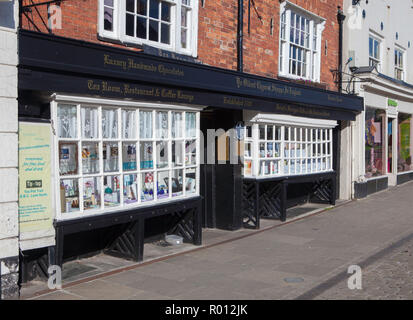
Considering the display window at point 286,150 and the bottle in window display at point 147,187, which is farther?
Result: the display window at point 286,150

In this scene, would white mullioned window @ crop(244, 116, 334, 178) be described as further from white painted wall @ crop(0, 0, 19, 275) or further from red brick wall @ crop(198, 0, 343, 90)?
white painted wall @ crop(0, 0, 19, 275)

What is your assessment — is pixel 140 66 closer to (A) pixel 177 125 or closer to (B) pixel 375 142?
(A) pixel 177 125

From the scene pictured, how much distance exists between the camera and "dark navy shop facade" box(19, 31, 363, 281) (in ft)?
20.8

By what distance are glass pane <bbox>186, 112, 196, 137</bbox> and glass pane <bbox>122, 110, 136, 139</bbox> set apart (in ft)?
4.51

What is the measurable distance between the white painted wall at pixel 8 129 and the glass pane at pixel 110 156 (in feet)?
4.88

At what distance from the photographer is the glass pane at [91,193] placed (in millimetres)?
6789

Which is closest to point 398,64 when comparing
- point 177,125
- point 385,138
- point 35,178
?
point 385,138

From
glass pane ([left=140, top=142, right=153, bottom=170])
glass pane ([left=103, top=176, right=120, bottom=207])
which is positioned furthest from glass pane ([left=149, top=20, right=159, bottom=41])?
glass pane ([left=103, top=176, right=120, bottom=207])

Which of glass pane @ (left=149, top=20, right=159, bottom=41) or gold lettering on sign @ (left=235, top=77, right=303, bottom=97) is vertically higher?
glass pane @ (left=149, top=20, right=159, bottom=41)

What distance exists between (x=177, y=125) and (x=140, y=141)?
104cm

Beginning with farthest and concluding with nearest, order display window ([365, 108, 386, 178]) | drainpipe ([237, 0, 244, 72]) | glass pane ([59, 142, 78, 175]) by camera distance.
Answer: display window ([365, 108, 386, 178]), drainpipe ([237, 0, 244, 72]), glass pane ([59, 142, 78, 175])

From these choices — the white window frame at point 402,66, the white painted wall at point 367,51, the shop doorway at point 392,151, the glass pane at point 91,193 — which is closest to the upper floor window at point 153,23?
the glass pane at point 91,193

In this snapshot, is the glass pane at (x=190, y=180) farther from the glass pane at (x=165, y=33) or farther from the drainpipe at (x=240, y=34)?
the drainpipe at (x=240, y=34)
